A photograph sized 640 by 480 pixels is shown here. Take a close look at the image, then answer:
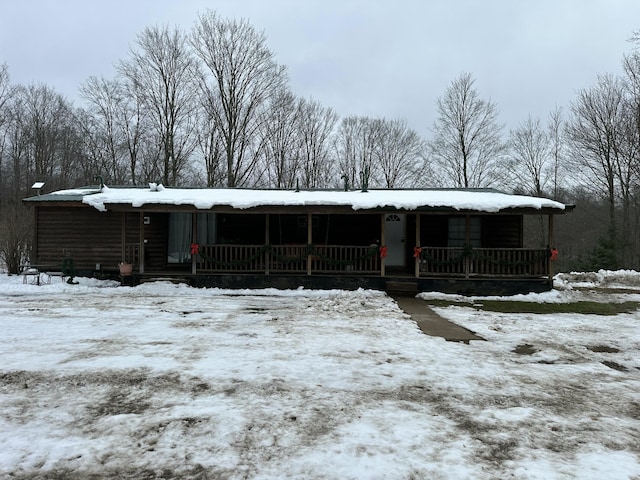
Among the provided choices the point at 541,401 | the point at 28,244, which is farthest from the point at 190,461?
the point at 28,244

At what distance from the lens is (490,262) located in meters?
12.3

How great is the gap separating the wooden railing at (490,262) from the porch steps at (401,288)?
775 mm

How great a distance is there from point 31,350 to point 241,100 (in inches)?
984

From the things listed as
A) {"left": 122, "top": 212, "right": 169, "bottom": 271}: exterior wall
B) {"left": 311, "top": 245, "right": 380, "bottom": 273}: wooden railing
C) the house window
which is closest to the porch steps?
{"left": 311, "top": 245, "right": 380, "bottom": 273}: wooden railing

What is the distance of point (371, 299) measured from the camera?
10.7 meters

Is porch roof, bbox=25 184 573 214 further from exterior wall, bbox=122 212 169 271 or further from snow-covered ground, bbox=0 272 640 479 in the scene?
snow-covered ground, bbox=0 272 640 479

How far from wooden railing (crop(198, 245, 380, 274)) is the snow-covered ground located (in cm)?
477

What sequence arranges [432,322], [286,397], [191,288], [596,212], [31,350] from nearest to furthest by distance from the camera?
1. [286,397]
2. [31,350]
3. [432,322]
4. [191,288]
5. [596,212]

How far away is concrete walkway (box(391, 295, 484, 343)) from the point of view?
6.72 meters

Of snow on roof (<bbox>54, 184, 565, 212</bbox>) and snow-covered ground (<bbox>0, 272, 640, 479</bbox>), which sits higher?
snow on roof (<bbox>54, 184, 565, 212</bbox>)

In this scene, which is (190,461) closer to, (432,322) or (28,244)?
(432,322)

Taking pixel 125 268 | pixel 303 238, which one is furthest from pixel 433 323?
pixel 125 268

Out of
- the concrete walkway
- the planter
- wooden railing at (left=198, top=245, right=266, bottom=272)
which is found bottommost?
the concrete walkway

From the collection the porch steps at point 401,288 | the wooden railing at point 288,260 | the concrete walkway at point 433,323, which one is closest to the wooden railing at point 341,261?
the wooden railing at point 288,260
